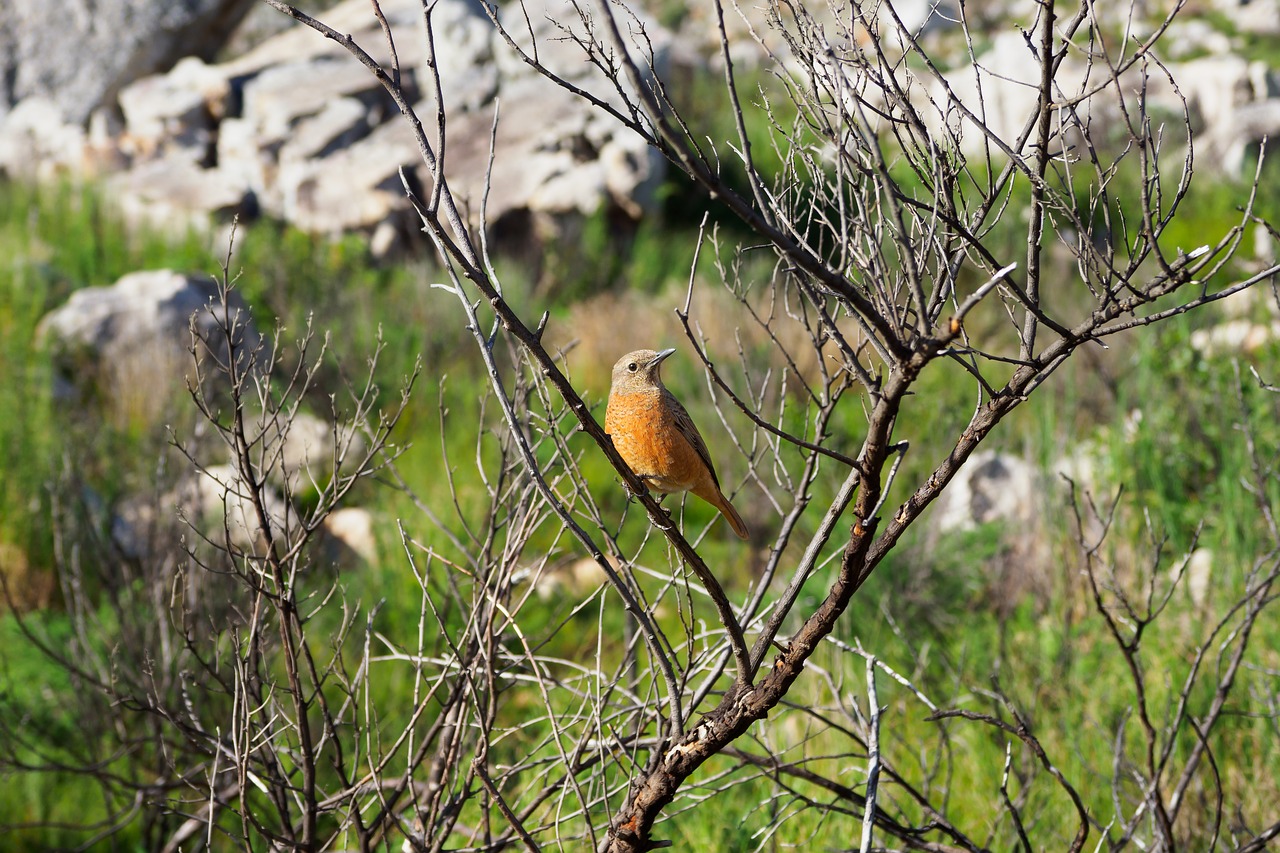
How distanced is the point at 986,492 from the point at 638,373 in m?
3.53

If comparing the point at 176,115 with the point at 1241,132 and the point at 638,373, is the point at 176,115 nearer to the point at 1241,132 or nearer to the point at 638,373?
the point at 638,373

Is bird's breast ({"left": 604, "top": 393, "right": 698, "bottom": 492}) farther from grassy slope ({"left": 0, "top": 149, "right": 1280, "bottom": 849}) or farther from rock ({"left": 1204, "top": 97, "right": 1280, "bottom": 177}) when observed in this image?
rock ({"left": 1204, "top": 97, "right": 1280, "bottom": 177})

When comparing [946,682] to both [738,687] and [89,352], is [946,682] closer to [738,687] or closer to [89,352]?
[738,687]

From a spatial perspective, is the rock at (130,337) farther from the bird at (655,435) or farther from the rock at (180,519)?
the bird at (655,435)

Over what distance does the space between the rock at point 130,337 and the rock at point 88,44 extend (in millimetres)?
5323

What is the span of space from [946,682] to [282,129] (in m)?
8.75

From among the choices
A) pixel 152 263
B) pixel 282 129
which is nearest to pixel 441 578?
pixel 152 263

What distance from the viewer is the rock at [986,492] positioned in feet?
18.4

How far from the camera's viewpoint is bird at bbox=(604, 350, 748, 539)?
2621 millimetres

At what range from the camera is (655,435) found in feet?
8.57

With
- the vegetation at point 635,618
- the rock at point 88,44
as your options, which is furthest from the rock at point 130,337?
the rock at point 88,44

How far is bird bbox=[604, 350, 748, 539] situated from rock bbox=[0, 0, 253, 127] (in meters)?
11.2

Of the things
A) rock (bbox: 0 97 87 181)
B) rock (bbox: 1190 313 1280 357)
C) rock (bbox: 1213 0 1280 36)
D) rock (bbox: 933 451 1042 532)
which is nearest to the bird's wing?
rock (bbox: 933 451 1042 532)

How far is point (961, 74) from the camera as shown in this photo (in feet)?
55.5
